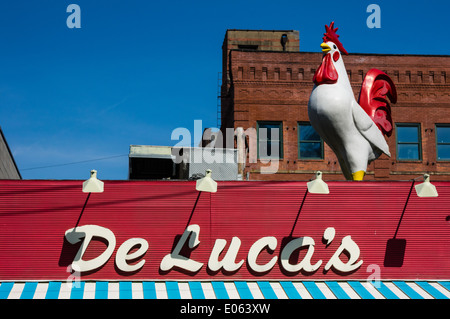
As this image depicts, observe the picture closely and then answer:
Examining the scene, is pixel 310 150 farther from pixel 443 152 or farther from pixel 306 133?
pixel 443 152

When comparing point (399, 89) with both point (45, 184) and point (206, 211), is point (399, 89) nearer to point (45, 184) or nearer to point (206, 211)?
point (206, 211)

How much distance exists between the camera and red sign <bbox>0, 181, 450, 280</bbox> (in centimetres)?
1571

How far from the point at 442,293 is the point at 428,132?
15.9 m

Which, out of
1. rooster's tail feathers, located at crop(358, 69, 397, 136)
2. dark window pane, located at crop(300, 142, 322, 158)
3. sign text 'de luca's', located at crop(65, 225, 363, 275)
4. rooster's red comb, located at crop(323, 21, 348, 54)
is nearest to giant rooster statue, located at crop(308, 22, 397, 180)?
rooster's red comb, located at crop(323, 21, 348, 54)

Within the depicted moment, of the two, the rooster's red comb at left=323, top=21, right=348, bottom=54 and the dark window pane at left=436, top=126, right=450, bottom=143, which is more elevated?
the rooster's red comb at left=323, top=21, right=348, bottom=54

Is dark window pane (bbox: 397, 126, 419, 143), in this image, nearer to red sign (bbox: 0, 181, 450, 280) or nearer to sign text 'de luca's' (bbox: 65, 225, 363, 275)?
red sign (bbox: 0, 181, 450, 280)

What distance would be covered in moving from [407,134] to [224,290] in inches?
705

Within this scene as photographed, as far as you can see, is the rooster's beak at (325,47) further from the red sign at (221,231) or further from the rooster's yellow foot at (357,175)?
the red sign at (221,231)

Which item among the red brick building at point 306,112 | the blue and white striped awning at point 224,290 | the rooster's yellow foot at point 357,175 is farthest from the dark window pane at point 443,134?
the blue and white striped awning at point 224,290

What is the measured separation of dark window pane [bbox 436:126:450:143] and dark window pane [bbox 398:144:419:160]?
122 cm

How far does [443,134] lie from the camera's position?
3064 cm

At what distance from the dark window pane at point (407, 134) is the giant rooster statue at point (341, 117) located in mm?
12382

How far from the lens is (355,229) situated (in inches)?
658

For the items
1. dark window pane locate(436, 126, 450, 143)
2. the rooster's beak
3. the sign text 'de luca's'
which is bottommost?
the sign text 'de luca's'
